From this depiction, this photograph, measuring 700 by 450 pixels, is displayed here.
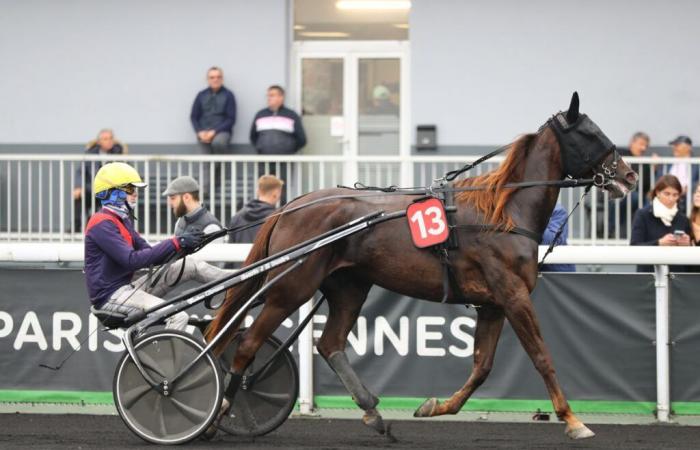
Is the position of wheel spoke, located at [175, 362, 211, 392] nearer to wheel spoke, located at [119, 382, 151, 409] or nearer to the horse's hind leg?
wheel spoke, located at [119, 382, 151, 409]

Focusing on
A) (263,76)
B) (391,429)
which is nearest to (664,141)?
(263,76)

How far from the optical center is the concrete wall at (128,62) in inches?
579

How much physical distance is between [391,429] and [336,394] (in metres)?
0.78

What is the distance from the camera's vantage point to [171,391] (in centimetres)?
796

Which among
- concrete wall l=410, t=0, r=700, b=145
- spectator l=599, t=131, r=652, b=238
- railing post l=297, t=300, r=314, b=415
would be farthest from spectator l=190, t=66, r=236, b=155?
railing post l=297, t=300, r=314, b=415

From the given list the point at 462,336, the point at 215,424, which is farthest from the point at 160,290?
the point at 462,336

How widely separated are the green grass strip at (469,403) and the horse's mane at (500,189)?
181cm

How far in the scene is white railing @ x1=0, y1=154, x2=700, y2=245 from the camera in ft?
42.8

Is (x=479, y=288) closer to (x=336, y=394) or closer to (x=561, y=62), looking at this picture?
(x=336, y=394)

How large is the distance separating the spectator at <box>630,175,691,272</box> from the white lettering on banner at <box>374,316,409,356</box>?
238 centimetres

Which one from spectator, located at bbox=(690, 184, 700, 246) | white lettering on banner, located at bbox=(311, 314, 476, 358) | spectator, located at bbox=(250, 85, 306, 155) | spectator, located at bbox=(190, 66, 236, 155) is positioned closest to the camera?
white lettering on banner, located at bbox=(311, 314, 476, 358)

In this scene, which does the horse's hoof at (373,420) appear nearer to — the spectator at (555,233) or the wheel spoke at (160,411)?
the wheel spoke at (160,411)

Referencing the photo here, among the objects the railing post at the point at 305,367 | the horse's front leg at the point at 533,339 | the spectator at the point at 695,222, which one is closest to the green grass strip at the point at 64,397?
the railing post at the point at 305,367

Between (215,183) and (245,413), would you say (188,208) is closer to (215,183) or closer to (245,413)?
(245,413)
